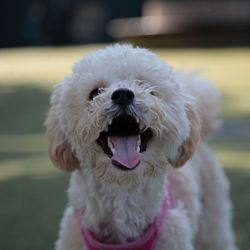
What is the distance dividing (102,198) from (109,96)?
0.60 m

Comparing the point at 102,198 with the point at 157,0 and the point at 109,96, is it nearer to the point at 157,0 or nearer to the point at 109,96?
the point at 109,96

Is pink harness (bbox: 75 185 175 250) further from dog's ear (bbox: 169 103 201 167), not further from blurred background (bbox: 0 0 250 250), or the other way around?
blurred background (bbox: 0 0 250 250)

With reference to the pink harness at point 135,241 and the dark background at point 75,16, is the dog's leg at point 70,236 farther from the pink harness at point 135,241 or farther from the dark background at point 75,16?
the dark background at point 75,16

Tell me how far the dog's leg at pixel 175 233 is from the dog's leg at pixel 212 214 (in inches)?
30.4

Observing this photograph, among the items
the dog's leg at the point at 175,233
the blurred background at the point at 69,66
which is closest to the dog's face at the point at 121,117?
the dog's leg at the point at 175,233

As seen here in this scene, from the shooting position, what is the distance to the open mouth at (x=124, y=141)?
3.41m

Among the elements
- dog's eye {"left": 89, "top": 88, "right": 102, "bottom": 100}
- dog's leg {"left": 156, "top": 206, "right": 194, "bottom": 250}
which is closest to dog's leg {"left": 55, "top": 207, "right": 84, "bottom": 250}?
dog's leg {"left": 156, "top": 206, "right": 194, "bottom": 250}

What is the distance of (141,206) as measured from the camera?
3789 millimetres

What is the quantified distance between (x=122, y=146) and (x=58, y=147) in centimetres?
46

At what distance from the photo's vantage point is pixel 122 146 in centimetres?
342

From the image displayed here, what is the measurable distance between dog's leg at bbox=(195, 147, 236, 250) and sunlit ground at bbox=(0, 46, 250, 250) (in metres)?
0.59

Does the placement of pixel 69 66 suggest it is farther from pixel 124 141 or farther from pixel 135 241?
pixel 124 141

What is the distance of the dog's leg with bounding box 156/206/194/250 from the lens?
3768mm

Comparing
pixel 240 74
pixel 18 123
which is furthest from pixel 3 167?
pixel 240 74
